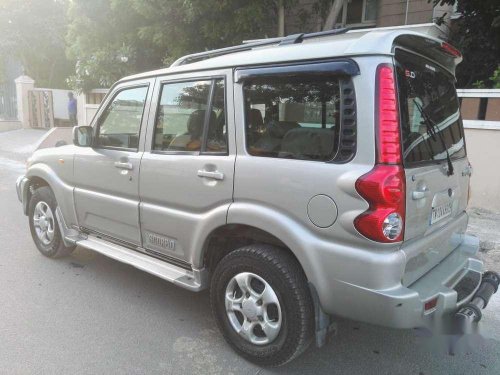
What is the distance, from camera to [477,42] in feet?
24.6

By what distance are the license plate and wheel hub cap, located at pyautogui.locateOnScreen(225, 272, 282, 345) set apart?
3.58 ft

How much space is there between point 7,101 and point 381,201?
25381mm

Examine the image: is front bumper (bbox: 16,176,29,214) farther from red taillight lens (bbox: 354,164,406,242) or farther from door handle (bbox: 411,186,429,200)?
door handle (bbox: 411,186,429,200)

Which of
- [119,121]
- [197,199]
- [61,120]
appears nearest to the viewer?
[197,199]

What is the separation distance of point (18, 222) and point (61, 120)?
13432 mm

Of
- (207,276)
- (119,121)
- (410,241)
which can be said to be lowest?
(207,276)

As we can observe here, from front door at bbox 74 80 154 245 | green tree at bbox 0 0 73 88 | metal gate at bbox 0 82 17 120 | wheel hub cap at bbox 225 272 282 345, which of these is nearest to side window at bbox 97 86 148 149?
front door at bbox 74 80 154 245

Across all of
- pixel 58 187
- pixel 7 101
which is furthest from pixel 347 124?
pixel 7 101

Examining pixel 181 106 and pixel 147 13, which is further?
pixel 147 13

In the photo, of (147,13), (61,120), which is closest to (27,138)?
(61,120)

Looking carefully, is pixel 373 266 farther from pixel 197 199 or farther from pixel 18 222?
pixel 18 222

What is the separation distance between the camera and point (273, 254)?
2547mm

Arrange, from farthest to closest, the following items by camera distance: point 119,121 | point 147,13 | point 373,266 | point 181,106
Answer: point 147,13
point 119,121
point 181,106
point 373,266

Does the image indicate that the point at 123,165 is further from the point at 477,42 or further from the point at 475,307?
the point at 477,42
